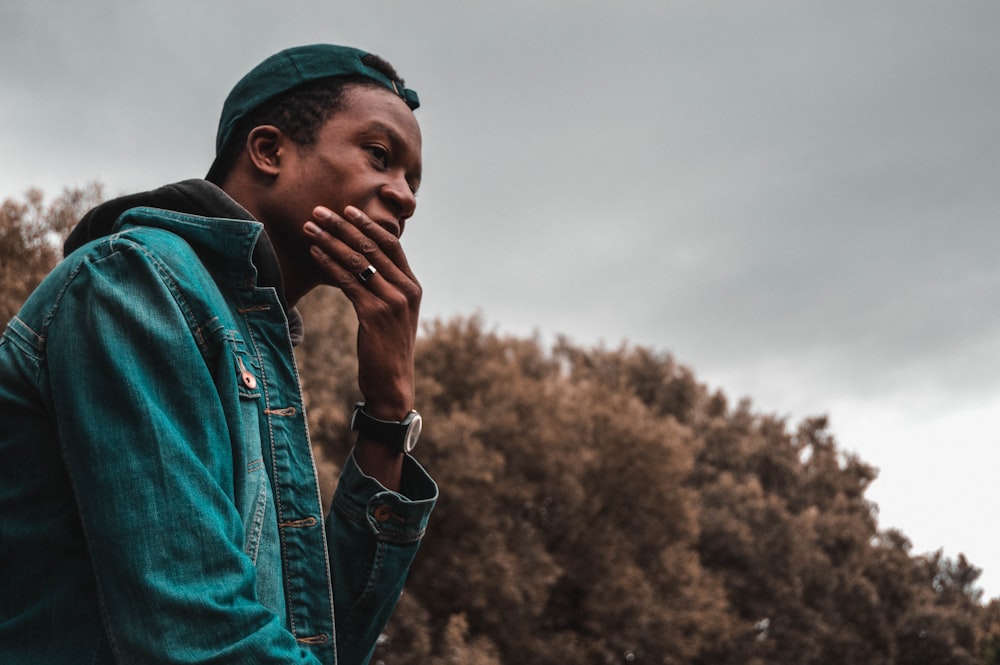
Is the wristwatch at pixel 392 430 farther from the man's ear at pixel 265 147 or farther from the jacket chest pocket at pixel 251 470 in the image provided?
the man's ear at pixel 265 147

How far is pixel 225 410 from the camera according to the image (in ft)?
5.37

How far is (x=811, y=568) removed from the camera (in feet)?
106

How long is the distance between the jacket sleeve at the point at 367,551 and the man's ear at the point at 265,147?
64cm

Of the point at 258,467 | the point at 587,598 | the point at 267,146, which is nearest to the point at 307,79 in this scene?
the point at 267,146

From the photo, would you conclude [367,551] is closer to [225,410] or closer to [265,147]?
[225,410]

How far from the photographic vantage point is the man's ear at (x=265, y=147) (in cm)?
212

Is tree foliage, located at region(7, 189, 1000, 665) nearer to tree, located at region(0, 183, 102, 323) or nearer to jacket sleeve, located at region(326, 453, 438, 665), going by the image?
tree, located at region(0, 183, 102, 323)

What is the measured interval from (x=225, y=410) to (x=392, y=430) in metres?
0.54

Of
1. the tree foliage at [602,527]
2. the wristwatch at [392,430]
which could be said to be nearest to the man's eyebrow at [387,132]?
the wristwatch at [392,430]

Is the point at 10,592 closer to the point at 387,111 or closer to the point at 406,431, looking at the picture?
the point at 406,431

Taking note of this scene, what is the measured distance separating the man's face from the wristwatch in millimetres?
388

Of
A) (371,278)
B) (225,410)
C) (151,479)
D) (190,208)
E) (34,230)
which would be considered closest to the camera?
(151,479)

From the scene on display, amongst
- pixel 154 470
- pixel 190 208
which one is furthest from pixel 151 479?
pixel 190 208

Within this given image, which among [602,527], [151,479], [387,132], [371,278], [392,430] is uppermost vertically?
[602,527]
